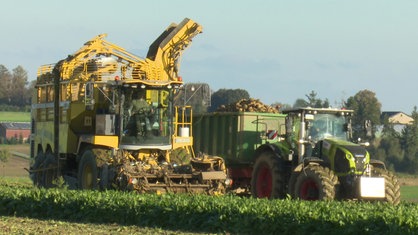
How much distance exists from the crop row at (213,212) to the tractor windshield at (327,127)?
426 centimetres

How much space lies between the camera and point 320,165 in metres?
18.8

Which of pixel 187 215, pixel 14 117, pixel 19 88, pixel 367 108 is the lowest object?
pixel 187 215

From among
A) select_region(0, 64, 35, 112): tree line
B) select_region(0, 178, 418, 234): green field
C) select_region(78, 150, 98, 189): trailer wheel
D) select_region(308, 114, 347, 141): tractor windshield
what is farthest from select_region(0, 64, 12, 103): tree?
select_region(0, 178, 418, 234): green field

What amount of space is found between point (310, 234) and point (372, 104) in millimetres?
59174

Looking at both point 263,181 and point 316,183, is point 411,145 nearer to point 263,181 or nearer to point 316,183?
point 263,181

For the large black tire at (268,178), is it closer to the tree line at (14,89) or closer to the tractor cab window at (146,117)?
the tractor cab window at (146,117)

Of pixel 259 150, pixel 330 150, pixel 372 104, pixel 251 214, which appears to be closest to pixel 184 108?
pixel 259 150

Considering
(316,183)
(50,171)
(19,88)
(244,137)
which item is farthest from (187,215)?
(19,88)

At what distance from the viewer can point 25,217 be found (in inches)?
662

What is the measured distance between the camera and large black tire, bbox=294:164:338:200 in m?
17.4

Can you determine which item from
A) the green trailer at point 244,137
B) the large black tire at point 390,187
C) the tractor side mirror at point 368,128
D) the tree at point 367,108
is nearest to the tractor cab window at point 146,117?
the green trailer at point 244,137

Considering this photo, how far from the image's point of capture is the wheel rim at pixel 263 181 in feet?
66.3

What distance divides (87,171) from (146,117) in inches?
75.2

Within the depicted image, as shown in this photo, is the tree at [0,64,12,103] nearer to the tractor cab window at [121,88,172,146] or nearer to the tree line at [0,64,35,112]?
the tree line at [0,64,35,112]
